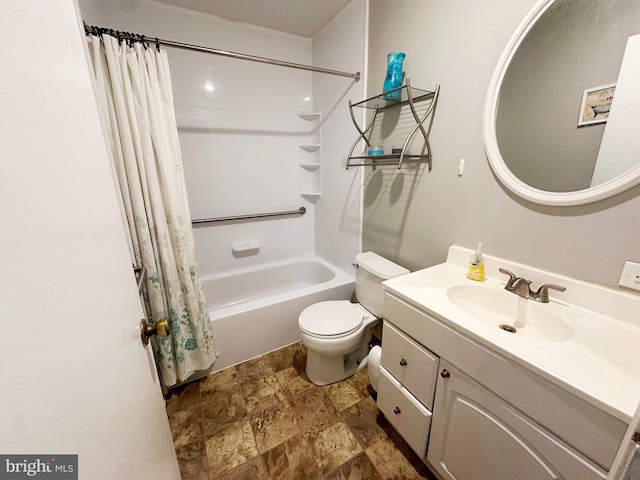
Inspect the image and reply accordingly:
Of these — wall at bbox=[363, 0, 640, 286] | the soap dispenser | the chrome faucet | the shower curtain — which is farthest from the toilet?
the shower curtain

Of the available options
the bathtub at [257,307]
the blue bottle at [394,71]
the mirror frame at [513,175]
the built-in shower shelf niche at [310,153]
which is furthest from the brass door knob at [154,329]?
the built-in shower shelf niche at [310,153]

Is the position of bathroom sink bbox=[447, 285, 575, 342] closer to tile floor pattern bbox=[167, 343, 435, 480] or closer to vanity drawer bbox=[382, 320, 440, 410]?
vanity drawer bbox=[382, 320, 440, 410]

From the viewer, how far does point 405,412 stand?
1.17m

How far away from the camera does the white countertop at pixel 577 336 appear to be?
2.04 ft

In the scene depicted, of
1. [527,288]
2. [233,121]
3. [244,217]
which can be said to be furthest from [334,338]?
[233,121]

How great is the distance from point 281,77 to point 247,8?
Result: 52 cm

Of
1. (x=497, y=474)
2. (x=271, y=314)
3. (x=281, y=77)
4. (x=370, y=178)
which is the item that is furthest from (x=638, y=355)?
(x=281, y=77)

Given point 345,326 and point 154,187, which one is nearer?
point 154,187

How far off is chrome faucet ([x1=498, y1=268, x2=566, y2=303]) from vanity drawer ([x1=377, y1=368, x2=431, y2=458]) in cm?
62

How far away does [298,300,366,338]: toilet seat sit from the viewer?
1495mm

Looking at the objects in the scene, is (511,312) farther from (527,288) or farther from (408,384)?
(408,384)

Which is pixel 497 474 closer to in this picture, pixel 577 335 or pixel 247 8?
pixel 577 335

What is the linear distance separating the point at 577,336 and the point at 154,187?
1.87 meters

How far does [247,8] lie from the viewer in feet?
5.98
